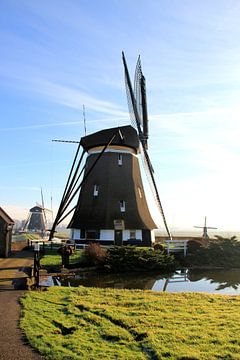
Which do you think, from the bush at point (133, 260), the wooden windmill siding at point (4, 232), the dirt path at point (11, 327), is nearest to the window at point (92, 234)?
the wooden windmill siding at point (4, 232)

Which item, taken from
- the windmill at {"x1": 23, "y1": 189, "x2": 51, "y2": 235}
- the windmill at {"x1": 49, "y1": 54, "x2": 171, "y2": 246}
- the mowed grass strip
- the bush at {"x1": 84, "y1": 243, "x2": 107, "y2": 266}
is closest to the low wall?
the windmill at {"x1": 49, "y1": 54, "x2": 171, "y2": 246}

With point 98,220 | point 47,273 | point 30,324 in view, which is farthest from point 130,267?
point 30,324

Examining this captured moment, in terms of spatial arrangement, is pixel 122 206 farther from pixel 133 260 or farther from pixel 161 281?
pixel 161 281

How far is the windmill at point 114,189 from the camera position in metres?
32.1

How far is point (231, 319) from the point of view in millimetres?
9875

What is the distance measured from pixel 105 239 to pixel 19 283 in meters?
18.1

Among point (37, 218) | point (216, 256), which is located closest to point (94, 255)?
point (216, 256)

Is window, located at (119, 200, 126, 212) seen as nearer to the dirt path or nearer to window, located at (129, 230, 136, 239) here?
window, located at (129, 230, 136, 239)

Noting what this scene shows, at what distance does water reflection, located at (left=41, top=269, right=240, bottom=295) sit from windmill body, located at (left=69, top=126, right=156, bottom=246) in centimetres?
968

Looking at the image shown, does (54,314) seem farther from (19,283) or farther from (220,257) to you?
(220,257)

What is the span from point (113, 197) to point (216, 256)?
10.0 metres

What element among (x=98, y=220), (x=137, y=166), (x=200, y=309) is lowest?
(x=200, y=309)

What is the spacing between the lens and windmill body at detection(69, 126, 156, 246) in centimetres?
3203

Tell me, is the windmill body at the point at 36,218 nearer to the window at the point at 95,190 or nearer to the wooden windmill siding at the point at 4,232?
the window at the point at 95,190
